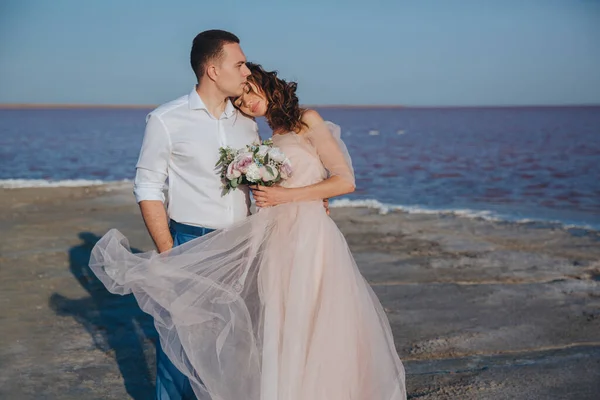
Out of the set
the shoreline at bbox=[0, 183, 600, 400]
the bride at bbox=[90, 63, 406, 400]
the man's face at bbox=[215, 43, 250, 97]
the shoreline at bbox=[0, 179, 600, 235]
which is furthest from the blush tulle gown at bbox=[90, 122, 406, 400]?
the shoreline at bbox=[0, 179, 600, 235]

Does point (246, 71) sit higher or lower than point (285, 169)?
higher

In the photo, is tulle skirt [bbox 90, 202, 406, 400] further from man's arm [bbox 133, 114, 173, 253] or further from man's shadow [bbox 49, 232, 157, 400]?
man's shadow [bbox 49, 232, 157, 400]

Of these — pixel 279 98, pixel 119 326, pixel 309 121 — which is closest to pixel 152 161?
pixel 279 98

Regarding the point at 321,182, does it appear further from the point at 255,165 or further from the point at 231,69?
the point at 231,69

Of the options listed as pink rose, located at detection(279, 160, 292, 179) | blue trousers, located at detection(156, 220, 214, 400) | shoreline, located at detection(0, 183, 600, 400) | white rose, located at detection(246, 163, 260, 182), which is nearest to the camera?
white rose, located at detection(246, 163, 260, 182)

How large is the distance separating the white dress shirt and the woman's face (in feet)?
0.32

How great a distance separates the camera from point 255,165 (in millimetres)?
3953

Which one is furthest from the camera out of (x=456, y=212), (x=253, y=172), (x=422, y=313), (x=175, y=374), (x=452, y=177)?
(x=452, y=177)

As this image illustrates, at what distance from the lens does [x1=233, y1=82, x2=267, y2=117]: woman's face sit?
4.39 metres

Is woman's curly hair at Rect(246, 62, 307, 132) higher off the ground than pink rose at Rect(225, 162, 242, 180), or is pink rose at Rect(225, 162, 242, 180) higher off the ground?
woman's curly hair at Rect(246, 62, 307, 132)

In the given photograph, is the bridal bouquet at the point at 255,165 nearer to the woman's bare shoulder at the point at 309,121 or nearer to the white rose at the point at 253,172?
the white rose at the point at 253,172

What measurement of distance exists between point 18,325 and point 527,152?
122ft

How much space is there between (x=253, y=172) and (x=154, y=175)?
633mm

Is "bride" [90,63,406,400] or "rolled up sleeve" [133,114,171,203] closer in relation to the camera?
"bride" [90,63,406,400]
